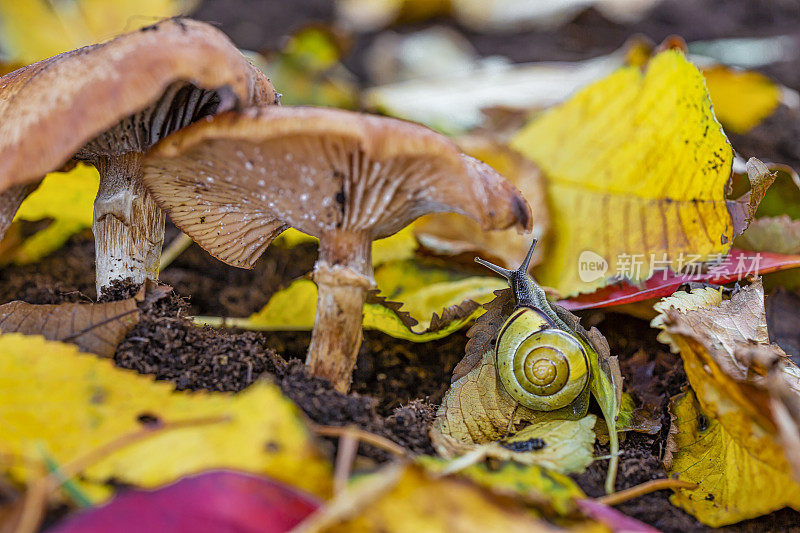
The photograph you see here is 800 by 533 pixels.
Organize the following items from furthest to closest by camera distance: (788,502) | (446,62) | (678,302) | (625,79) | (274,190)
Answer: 1. (446,62)
2. (625,79)
3. (678,302)
4. (274,190)
5. (788,502)

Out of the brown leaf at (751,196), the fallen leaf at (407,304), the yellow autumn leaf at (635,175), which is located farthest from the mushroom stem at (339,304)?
the brown leaf at (751,196)

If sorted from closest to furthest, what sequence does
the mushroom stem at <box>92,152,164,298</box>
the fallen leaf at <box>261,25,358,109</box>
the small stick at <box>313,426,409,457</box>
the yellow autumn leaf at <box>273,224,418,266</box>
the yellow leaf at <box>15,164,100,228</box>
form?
1. the small stick at <box>313,426,409,457</box>
2. the mushroom stem at <box>92,152,164,298</box>
3. the yellow leaf at <box>15,164,100,228</box>
4. the yellow autumn leaf at <box>273,224,418,266</box>
5. the fallen leaf at <box>261,25,358,109</box>

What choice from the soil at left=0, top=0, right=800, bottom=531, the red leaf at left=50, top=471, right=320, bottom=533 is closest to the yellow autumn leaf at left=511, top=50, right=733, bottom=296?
the soil at left=0, top=0, right=800, bottom=531

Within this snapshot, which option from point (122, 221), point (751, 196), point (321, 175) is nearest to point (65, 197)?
point (122, 221)

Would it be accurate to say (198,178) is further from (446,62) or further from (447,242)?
(446,62)

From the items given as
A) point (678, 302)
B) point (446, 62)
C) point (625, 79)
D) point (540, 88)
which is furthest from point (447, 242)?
point (446, 62)

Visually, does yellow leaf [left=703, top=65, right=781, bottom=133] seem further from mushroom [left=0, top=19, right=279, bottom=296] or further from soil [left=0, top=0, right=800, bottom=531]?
mushroom [left=0, top=19, right=279, bottom=296]
